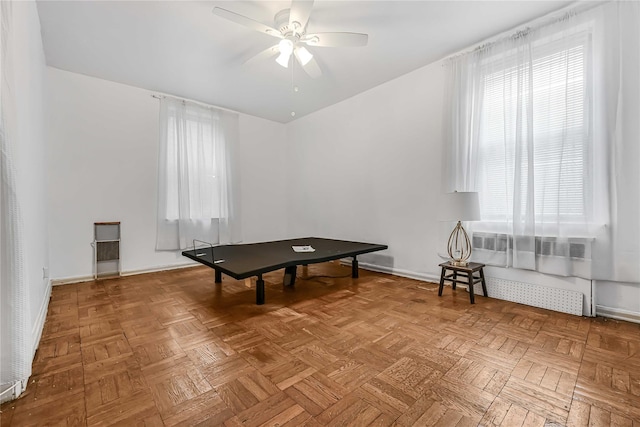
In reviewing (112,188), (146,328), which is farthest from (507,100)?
(112,188)

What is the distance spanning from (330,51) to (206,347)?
3.05 metres

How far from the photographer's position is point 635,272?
6.79ft

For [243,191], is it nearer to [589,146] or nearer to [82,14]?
[82,14]

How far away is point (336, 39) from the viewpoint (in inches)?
93.2

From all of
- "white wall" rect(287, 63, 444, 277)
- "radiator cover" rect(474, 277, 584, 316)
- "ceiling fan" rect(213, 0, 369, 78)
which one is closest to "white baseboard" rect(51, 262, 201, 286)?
"white wall" rect(287, 63, 444, 277)

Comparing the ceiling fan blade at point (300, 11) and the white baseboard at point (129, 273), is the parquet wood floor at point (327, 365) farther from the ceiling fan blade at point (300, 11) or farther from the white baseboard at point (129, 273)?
the ceiling fan blade at point (300, 11)

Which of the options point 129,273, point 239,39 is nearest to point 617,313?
point 239,39

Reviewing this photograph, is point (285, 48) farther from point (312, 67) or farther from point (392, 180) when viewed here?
point (392, 180)

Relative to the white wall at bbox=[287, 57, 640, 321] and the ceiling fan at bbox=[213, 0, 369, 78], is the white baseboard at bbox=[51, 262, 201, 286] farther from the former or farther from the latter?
the ceiling fan at bbox=[213, 0, 369, 78]

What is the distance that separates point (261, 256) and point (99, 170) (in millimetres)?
2576

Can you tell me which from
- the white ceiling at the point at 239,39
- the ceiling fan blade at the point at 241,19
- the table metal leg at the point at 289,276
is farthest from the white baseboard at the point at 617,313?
the ceiling fan blade at the point at 241,19

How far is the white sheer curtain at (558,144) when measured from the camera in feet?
6.86

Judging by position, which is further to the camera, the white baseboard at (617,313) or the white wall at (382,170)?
the white wall at (382,170)

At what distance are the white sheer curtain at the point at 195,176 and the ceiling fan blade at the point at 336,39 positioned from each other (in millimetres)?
2555
